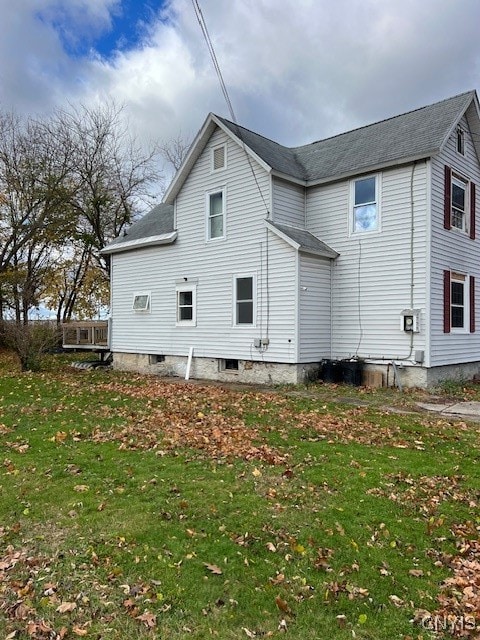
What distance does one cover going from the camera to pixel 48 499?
4.49 metres

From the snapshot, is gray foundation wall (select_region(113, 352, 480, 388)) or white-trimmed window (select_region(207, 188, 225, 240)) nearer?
gray foundation wall (select_region(113, 352, 480, 388))

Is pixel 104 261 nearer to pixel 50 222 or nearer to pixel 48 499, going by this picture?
pixel 50 222

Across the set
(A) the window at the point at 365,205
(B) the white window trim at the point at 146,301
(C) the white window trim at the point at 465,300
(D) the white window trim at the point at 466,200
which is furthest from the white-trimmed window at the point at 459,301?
(B) the white window trim at the point at 146,301

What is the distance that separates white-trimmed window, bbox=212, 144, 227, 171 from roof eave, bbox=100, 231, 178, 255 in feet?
8.61

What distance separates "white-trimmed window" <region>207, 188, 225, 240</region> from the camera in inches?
538

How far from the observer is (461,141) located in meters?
12.6

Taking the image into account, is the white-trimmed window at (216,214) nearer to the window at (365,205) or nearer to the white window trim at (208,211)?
the white window trim at (208,211)

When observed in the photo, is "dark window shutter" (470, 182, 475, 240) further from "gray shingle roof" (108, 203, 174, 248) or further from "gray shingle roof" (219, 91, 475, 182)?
"gray shingle roof" (108, 203, 174, 248)

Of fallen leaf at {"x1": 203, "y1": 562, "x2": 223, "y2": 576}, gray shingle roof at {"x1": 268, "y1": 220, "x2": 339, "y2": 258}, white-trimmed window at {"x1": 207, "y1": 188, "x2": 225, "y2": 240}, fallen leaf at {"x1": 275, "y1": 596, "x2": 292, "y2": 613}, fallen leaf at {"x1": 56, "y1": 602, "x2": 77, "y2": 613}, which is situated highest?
white-trimmed window at {"x1": 207, "y1": 188, "x2": 225, "y2": 240}

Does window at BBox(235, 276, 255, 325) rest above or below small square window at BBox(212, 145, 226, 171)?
below

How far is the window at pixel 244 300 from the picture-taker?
506 inches

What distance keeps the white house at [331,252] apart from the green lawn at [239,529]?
4526mm

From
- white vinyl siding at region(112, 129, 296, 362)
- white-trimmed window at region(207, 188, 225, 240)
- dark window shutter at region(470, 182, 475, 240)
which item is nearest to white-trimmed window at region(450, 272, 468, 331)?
dark window shutter at region(470, 182, 475, 240)

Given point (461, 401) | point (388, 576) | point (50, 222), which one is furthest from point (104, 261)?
point (388, 576)
